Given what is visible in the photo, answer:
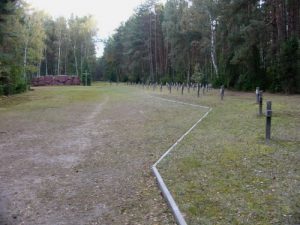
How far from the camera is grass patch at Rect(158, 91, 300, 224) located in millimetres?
4148

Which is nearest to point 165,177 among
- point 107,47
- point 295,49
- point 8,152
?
point 8,152

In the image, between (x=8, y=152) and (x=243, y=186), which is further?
(x=8, y=152)

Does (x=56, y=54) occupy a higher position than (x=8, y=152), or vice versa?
(x=56, y=54)

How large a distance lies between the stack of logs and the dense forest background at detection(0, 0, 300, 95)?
3.94 m

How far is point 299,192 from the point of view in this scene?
4719 millimetres

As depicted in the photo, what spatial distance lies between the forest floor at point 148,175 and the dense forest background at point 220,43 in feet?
46.7

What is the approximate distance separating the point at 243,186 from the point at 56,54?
7010 centimetres

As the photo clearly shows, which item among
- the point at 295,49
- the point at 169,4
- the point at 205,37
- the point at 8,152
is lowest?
the point at 8,152

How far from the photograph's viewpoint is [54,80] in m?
63.9

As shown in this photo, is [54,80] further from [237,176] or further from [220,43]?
[237,176]

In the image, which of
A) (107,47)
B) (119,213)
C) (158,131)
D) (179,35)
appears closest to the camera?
(119,213)

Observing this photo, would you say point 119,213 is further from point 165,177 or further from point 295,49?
point 295,49

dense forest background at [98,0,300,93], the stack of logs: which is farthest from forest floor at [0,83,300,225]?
the stack of logs

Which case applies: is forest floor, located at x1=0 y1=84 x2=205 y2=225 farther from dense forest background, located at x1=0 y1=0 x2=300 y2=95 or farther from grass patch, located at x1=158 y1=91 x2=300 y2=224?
dense forest background, located at x1=0 y1=0 x2=300 y2=95
